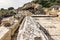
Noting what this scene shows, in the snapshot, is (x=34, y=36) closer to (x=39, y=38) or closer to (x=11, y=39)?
(x=39, y=38)

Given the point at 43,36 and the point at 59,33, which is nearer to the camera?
the point at 43,36

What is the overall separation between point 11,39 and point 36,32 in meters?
1.75

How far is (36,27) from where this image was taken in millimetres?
2133

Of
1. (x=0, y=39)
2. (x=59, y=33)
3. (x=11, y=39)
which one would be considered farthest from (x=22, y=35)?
(x=11, y=39)

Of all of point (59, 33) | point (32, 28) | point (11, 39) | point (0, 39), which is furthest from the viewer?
point (11, 39)

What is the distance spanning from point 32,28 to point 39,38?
0.27 meters

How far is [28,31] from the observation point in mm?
2023

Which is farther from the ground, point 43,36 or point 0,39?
point 43,36

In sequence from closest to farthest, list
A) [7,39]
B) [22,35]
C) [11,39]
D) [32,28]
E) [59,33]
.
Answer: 1. [22,35]
2. [32,28]
3. [59,33]
4. [7,39]
5. [11,39]

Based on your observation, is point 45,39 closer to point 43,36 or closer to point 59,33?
point 43,36

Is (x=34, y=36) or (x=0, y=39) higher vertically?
(x=34, y=36)

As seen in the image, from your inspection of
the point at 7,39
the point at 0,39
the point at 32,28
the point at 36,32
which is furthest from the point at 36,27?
the point at 7,39

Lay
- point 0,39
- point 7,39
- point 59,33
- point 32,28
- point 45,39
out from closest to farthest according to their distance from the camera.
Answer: point 45,39
point 32,28
point 59,33
point 0,39
point 7,39

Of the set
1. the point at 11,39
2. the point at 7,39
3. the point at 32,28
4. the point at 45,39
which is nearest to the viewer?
the point at 45,39
